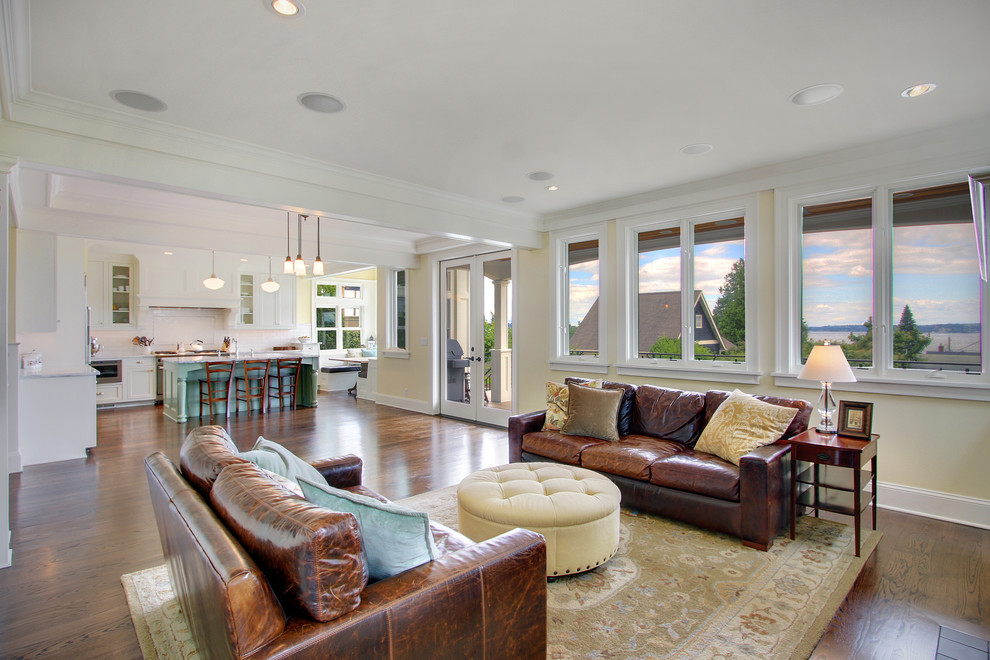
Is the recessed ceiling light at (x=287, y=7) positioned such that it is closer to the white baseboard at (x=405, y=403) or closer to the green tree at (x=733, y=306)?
the green tree at (x=733, y=306)

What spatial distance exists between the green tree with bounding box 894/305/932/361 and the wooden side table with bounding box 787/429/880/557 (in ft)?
2.86

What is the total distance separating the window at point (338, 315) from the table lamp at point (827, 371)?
9890mm

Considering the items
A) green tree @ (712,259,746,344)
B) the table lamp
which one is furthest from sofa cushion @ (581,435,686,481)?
green tree @ (712,259,746,344)

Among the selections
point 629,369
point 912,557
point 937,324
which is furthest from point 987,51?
point 629,369

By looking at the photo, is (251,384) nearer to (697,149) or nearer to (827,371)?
(697,149)

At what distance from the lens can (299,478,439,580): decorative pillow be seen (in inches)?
57.4

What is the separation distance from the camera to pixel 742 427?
10.7 ft

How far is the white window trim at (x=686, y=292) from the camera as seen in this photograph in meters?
4.25

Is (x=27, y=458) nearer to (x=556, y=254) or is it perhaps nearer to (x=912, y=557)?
(x=556, y=254)

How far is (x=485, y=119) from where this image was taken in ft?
10.3

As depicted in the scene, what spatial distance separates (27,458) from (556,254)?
571 cm

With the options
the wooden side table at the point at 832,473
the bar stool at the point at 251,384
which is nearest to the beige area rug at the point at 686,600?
the wooden side table at the point at 832,473

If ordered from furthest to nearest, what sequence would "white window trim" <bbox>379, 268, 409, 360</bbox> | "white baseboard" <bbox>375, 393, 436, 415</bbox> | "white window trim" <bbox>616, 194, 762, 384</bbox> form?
"white window trim" <bbox>379, 268, 409, 360</bbox>
"white baseboard" <bbox>375, 393, 436, 415</bbox>
"white window trim" <bbox>616, 194, 762, 384</bbox>

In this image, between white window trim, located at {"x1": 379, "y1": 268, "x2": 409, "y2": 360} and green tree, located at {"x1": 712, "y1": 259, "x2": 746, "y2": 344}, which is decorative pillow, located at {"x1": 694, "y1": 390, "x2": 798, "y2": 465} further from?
white window trim, located at {"x1": 379, "y1": 268, "x2": 409, "y2": 360}
